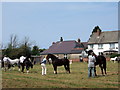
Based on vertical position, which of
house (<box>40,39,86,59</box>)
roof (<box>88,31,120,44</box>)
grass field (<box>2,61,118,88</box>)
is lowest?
grass field (<box>2,61,118,88</box>)

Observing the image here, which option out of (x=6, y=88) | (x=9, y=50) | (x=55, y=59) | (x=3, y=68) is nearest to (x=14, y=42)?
(x=9, y=50)

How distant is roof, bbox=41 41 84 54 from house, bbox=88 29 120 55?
4.87 meters

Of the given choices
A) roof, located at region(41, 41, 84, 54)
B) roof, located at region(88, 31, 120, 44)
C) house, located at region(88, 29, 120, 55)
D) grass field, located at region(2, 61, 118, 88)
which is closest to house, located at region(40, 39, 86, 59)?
roof, located at region(41, 41, 84, 54)

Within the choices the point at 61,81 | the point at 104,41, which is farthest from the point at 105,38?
the point at 61,81

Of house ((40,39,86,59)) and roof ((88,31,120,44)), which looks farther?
house ((40,39,86,59))

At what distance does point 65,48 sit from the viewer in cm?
9725

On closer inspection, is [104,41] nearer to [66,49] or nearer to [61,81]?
[66,49]

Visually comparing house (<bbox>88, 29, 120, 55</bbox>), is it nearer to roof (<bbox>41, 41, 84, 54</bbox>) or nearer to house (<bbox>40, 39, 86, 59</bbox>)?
house (<bbox>40, 39, 86, 59</bbox>)

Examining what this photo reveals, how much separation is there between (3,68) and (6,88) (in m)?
20.4

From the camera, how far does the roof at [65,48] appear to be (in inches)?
3701

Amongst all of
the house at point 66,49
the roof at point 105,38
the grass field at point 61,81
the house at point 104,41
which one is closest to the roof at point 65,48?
the house at point 66,49

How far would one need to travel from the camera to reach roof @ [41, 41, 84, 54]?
94.0 meters

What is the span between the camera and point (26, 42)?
85062mm

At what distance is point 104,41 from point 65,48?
14551 mm
